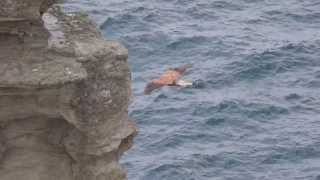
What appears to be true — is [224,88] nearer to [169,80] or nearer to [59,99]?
[169,80]

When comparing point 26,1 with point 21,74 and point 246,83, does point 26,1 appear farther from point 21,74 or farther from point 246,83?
point 246,83

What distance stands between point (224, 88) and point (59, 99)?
36.7 meters

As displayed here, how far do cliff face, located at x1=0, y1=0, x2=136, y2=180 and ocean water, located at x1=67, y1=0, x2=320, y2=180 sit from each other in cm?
2467

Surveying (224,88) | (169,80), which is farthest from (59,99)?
(224,88)

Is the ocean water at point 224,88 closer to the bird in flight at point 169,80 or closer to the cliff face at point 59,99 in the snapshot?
the bird in flight at point 169,80

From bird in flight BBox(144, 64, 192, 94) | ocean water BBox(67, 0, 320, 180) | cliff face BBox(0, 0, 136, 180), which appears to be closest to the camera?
cliff face BBox(0, 0, 136, 180)

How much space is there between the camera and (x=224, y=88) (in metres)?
50.9

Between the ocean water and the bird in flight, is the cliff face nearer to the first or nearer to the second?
the ocean water

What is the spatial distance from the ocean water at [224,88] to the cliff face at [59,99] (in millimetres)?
24672

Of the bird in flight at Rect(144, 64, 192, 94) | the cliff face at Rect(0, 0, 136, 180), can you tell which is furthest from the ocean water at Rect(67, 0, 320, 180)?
the cliff face at Rect(0, 0, 136, 180)

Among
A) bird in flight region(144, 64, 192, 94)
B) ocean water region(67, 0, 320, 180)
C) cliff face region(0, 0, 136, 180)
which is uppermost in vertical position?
cliff face region(0, 0, 136, 180)

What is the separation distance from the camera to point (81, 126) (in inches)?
589

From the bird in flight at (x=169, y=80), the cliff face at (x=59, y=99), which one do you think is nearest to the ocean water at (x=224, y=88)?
the bird in flight at (x=169, y=80)

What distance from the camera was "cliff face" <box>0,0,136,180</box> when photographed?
14109mm
